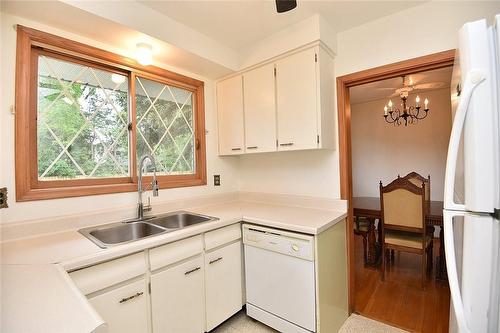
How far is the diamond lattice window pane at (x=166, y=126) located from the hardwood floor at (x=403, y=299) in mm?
2009

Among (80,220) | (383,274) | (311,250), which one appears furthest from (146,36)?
(383,274)

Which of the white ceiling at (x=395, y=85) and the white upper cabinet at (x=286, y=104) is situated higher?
the white ceiling at (x=395, y=85)

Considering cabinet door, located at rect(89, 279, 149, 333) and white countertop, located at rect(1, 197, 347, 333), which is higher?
white countertop, located at rect(1, 197, 347, 333)

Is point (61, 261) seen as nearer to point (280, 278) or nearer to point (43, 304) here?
point (43, 304)

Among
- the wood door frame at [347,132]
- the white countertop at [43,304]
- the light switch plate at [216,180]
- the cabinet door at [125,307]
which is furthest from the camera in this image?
the light switch plate at [216,180]

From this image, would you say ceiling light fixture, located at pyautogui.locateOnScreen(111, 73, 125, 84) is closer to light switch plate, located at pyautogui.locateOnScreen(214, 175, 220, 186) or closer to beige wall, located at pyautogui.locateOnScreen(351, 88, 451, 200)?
light switch plate, located at pyautogui.locateOnScreen(214, 175, 220, 186)

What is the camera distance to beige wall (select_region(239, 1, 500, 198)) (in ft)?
4.93

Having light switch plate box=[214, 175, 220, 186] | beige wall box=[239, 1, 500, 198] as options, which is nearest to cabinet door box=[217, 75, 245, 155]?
light switch plate box=[214, 175, 220, 186]

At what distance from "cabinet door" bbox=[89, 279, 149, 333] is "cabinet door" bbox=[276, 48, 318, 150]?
1.38 metres

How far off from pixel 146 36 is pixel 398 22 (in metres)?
1.79

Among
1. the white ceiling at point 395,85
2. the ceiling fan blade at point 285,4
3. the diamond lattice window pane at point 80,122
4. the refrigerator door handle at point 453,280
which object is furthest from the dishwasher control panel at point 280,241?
the white ceiling at point 395,85

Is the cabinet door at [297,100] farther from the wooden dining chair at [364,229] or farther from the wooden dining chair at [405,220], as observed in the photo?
the wooden dining chair at [364,229]

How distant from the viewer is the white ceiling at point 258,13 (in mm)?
1577

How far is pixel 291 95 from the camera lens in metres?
1.85
